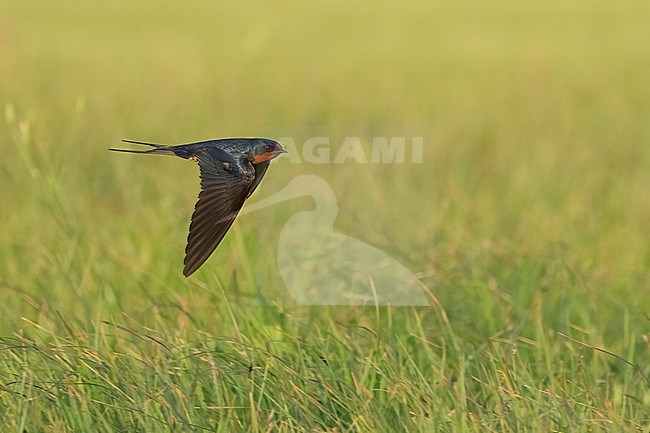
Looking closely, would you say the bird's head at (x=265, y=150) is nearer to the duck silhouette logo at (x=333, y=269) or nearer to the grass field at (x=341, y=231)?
the grass field at (x=341, y=231)

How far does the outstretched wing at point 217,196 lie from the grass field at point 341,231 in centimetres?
52

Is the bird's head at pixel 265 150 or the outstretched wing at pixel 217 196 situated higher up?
the bird's head at pixel 265 150

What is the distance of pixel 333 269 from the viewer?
346 cm

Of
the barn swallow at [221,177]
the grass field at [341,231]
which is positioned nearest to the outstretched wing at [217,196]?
the barn swallow at [221,177]

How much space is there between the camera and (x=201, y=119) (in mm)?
6234

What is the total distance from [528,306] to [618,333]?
26 cm

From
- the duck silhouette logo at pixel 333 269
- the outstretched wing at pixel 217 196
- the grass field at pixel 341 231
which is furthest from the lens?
the duck silhouette logo at pixel 333 269

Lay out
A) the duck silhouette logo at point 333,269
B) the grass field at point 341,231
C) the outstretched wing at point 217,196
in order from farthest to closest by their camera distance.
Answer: the duck silhouette logo at point 333,269, the grass field at point 341,231, the outstretched wing at point 217,196

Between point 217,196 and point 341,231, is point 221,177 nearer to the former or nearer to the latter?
point 217,196

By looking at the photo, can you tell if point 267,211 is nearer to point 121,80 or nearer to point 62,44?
point 121,80

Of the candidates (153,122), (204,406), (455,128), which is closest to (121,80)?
(153,122)

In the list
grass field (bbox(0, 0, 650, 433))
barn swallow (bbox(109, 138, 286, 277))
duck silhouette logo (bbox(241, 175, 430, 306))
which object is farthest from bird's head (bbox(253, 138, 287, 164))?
duck silhouette logo (bbox(241, 175, 430, 306))

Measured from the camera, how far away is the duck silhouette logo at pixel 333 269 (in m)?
3.20

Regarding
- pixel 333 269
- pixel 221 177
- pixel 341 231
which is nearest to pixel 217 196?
pixel 221 177
